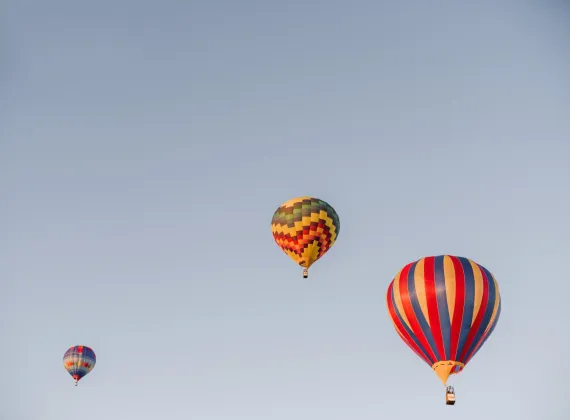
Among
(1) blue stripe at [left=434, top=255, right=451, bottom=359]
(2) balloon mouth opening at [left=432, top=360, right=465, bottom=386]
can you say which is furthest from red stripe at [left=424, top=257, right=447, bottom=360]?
(2) balloon mouth opening at [left=432, top=360, right=465, bottom=386]

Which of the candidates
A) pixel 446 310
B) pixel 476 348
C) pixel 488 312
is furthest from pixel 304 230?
pixel 476 348

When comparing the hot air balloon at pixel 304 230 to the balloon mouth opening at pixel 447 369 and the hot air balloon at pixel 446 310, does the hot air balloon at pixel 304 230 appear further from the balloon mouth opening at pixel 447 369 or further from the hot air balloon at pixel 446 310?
the balloon mouth opening at pixel 447 369

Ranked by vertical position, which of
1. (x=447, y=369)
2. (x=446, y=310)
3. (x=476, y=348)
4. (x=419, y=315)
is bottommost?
(x=447, y=369)

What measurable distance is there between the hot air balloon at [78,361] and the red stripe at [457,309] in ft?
110

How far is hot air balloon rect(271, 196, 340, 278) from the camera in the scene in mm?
40344

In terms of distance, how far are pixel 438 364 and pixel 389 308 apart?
381 centimetres

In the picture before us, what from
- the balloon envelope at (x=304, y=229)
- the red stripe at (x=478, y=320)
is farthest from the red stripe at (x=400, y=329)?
the balloon envelope at (x=304, y=229)

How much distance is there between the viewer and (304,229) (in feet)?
132

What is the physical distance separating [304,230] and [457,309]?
12542 millimetres

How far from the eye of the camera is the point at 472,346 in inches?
1184

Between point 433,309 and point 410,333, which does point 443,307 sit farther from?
point 410,333

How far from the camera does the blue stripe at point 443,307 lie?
29.8 metres

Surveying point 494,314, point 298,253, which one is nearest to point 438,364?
point 494,314

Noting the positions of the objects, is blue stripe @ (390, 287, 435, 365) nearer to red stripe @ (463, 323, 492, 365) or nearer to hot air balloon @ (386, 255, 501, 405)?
hot air balloon @ (386, 255, 501, 405)
